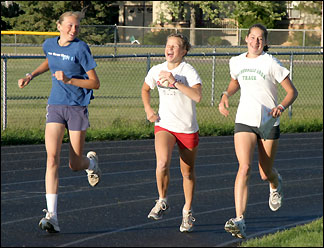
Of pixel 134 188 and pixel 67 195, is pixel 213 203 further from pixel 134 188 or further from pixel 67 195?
pixel 67 195

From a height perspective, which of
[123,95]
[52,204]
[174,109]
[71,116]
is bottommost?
[123,95]

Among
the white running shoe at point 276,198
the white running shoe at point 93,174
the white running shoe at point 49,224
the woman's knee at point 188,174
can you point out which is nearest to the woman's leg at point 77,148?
the white running shoe at point 93,174

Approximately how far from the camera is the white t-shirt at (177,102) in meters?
8.05

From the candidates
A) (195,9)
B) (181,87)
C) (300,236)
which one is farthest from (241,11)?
(181,87)

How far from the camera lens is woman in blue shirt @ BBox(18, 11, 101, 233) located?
25.3 ft

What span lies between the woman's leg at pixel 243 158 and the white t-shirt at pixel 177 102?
0.47 metres

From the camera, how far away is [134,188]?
25438 millimetres

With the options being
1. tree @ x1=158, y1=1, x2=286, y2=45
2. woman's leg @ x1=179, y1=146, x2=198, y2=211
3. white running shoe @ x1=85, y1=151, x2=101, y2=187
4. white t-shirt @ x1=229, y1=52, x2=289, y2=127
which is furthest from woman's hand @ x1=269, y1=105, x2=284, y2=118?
tree @ x1=158, y1=1, x2=286, y2=45

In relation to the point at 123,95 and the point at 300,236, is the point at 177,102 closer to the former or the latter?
the point at 123,95

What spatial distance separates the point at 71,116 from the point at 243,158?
1.70 m

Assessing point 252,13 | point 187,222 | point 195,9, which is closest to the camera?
point 187,222

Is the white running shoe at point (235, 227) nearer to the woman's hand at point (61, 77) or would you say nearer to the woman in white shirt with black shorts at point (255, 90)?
the woman in white shirt with black shorts at point (255, 90)

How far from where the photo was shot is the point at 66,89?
8.26 m

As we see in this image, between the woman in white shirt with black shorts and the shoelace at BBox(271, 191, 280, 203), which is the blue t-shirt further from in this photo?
the shoelace at BBox(271, 191, 280, 203)
